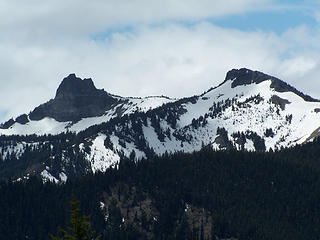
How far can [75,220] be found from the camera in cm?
4925

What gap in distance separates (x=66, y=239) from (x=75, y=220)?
3.04 meters

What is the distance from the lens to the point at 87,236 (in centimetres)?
5072

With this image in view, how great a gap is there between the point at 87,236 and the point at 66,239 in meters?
1.85

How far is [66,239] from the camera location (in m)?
51.6

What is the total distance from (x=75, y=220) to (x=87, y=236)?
6.82ft
